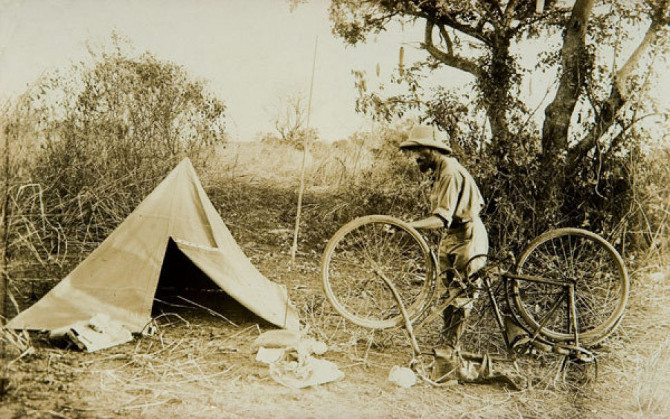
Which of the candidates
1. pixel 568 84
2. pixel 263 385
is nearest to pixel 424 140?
pixel 263 385

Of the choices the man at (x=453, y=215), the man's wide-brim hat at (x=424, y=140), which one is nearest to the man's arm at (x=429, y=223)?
the man at (x=453, y=215)

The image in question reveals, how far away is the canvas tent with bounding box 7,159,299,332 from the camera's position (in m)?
3.45

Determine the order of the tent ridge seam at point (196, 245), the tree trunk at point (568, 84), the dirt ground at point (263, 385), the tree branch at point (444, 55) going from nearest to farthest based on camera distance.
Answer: the dirt ground at point (263, 385) → the tent ridge seam at point (196, 245) → the tree trunk at point (568, 84) → the tree branch at point (444, 55)

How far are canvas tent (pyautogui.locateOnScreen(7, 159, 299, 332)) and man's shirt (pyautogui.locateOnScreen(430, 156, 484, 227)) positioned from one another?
4.66 ft

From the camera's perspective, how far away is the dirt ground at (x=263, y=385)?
2.67m

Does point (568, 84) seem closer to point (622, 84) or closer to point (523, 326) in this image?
point (622, 84)

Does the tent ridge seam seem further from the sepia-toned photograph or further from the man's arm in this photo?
the man's arm

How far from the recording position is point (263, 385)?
297 centimetres

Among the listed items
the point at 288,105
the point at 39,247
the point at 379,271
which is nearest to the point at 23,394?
the point at 379,271

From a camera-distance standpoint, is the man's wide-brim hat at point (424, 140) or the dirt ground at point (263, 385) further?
the man's wide-brim hat at point (424, 140)

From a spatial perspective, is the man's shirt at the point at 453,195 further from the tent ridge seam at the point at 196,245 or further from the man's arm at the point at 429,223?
the tent ridge seam at the point at 196,245

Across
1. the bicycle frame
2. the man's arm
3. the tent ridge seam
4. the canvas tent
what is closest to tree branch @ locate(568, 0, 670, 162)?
the bicycle frame

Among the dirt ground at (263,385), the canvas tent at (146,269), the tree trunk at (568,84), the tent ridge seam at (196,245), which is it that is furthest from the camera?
the tree trunk at (568,84)

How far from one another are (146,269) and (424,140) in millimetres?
2238
